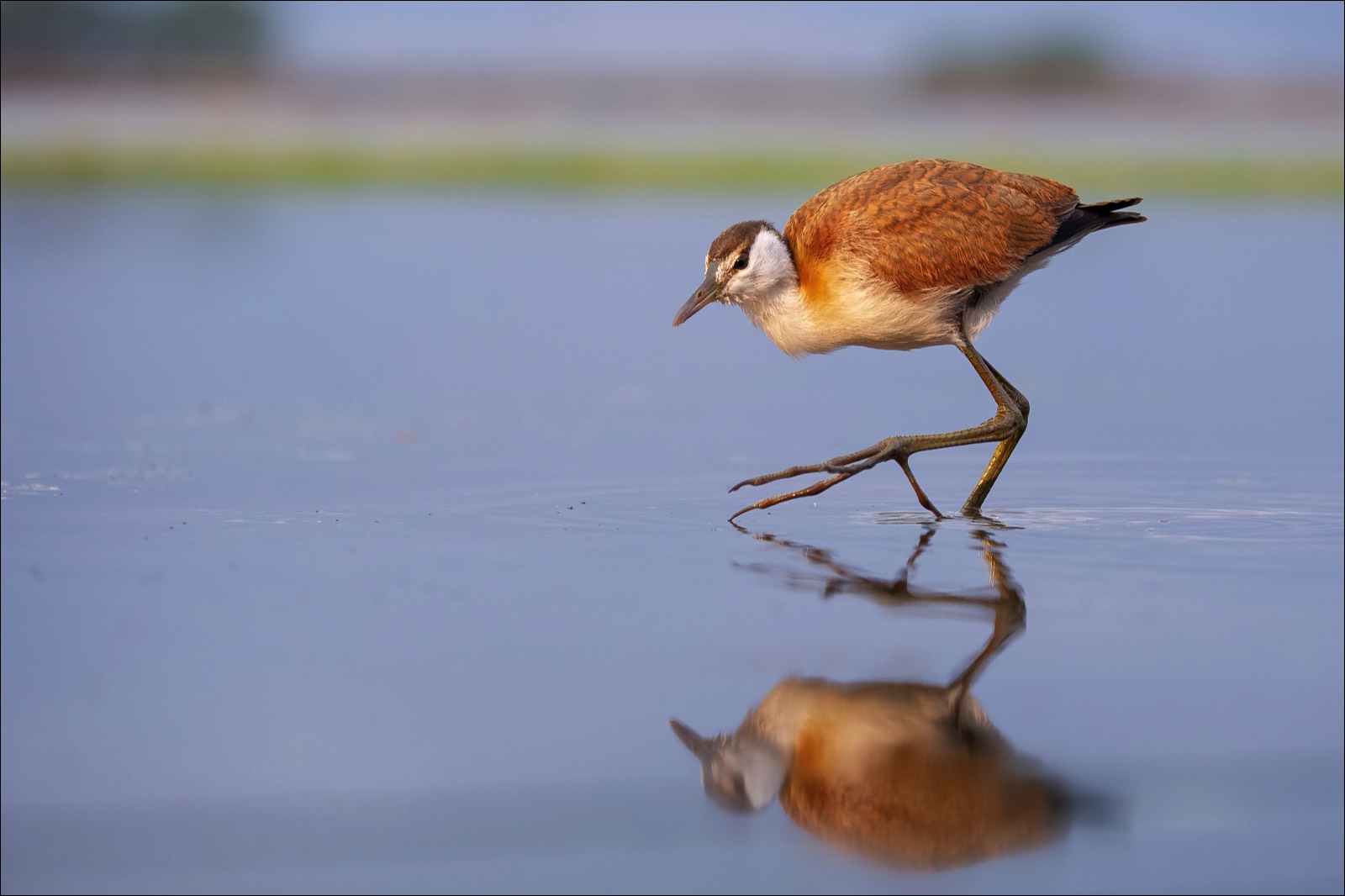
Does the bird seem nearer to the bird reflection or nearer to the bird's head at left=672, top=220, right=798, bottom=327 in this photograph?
the bird's head at left=672, top=220, right=798, bottom=327

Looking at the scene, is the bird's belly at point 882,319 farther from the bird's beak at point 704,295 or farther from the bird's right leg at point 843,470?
the bird's right leg at point 843,470

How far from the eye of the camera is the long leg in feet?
21.5

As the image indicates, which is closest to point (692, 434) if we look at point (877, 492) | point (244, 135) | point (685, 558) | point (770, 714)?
point (877, 492)

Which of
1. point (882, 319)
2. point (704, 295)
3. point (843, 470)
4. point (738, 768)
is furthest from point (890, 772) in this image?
point (704, 295)

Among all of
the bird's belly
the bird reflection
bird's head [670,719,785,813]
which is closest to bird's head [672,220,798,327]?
the bird's belly

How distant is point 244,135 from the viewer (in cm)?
3875

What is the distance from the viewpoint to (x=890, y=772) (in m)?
4.00

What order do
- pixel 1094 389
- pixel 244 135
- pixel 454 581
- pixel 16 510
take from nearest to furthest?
pixel 454 581 → pixel 16 510 → pixel 1094 389 → pixel 244 135

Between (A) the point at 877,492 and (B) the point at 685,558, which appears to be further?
(A) the point at 877,492

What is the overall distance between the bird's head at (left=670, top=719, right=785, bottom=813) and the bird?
2.30m

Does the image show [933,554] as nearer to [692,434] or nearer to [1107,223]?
[1107,223]

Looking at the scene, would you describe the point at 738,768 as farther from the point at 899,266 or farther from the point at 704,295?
the point at 704,295

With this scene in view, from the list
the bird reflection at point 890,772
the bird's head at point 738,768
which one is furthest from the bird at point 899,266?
the bird's head at point 738,768

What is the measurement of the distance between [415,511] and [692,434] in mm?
2238
